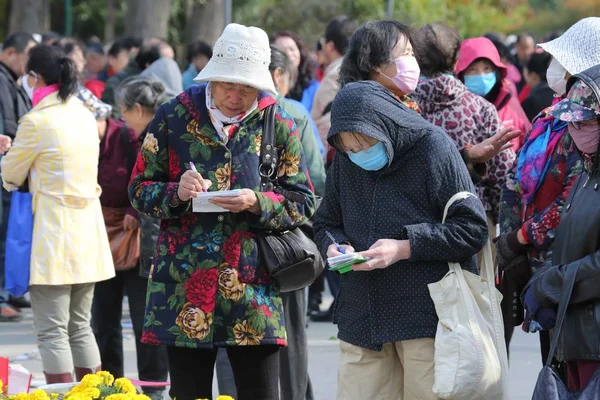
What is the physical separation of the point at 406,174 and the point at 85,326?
2.84m

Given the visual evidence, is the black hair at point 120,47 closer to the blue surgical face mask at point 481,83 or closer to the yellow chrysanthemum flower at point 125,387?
the blue surgical face mask at point 481,83

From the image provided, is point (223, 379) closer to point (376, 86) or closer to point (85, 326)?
point (85, 326)

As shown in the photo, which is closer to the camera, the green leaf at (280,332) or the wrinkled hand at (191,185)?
the wrinkled hand at (191,185)

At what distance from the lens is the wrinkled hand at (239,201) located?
13.8ft

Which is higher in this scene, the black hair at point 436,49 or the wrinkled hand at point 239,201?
the black hair at point 436,49

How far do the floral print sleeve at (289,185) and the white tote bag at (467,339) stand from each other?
760 mm

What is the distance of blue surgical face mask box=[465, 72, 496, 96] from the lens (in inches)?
241

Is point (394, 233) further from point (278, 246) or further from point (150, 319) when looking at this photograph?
point (150, 319)

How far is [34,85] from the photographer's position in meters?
6.30

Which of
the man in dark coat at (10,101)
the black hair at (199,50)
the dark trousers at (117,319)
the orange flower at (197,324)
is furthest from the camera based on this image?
the black hair at (199,50)

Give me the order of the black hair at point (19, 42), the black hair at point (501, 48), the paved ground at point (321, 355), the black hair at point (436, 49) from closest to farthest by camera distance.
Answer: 1. the black hair at point (436, 49)
2. the paved ground at point (321, 355)
3. the black hair at point (19, 42)
4. the black hair at point (501, 48)

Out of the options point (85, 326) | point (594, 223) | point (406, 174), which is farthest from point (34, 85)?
point (594, 223)

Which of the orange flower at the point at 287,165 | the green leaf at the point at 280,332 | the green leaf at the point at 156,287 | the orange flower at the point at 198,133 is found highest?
the orange flower at the point at 198,133

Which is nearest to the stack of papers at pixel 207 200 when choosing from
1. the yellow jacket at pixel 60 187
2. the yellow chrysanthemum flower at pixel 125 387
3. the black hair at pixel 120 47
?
the yellow chrysanthemum flower at pixel 125 387
